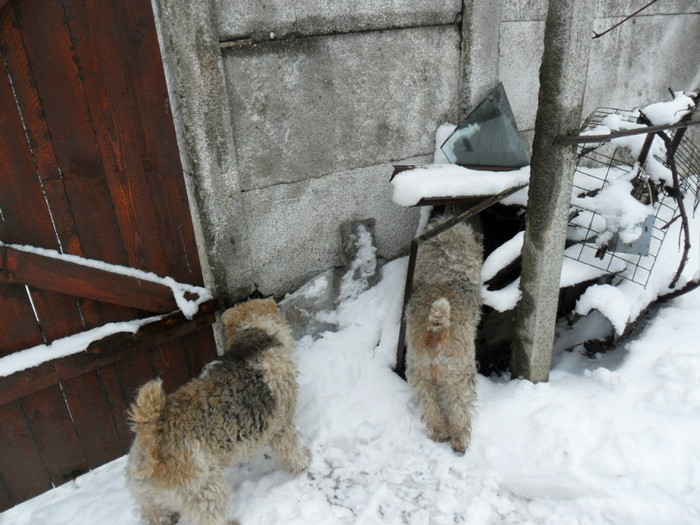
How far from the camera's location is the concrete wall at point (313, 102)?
3.21 m

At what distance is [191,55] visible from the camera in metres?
3.06

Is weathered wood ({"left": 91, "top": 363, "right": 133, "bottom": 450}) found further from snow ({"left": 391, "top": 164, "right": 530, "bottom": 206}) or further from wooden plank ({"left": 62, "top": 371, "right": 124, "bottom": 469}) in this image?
snow ({"left": 391, "top": 164, "right": 530, "bottom": 206})

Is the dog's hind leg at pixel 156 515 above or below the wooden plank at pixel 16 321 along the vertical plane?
below

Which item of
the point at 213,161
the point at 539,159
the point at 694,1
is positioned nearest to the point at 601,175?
the point at 539,159

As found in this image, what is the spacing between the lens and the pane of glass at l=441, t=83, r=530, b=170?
4.01 meters

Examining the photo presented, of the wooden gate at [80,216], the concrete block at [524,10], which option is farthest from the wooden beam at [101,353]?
the concrete block at [524,10]

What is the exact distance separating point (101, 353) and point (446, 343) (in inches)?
94.6

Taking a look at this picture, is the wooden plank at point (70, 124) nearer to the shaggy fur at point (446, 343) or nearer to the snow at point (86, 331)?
the snow at point (86, 331)

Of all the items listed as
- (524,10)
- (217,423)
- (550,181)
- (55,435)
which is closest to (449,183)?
(550,181)

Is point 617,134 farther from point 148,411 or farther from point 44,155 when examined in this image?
point 44,155

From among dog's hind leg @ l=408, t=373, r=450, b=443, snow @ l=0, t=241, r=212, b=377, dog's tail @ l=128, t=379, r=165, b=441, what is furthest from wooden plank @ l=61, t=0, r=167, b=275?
dog's hind leg @ l=408, t=373, r=450, b=443

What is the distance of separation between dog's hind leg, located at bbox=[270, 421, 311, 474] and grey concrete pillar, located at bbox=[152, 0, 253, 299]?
1180 millimetres

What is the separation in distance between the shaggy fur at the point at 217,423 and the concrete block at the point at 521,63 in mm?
3216

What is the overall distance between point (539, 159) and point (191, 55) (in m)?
2.45
